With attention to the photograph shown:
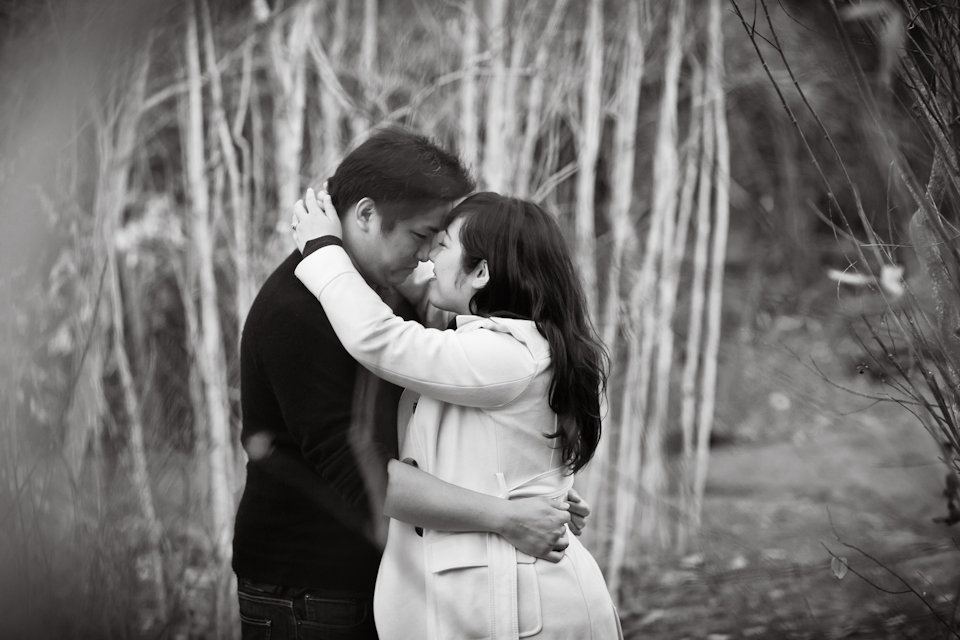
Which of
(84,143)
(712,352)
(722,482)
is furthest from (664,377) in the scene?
(84,143)

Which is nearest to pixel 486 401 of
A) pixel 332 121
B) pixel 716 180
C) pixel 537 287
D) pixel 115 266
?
pixel 537 287

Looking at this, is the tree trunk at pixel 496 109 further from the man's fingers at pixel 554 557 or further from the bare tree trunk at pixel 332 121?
the man's fingers at pixel 554 557

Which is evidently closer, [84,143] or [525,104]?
[84,143]

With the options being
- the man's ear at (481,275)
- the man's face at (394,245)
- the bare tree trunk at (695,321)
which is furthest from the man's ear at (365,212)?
the bare tree trunk at (695,321)

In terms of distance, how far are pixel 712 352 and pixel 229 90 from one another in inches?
107

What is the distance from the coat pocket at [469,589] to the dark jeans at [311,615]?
0.61ft

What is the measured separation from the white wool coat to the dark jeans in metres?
0.09

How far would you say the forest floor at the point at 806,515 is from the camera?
297cm

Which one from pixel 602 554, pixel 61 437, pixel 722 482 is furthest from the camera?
pixel 722 482

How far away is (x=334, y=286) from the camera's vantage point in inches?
56.3

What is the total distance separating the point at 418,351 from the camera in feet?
4.62

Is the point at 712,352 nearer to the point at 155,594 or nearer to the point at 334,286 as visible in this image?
the point at 155,594

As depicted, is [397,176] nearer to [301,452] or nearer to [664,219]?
[301,452]

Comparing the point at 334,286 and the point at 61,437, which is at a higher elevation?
the point at 334,286
